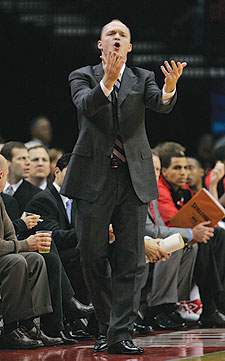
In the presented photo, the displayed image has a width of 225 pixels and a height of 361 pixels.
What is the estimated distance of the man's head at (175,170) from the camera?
614 cm

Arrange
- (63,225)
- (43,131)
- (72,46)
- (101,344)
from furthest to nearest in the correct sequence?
(72,46) → (43,131) → (63,225) → (101,344)

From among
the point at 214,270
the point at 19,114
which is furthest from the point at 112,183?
the point at 19,114

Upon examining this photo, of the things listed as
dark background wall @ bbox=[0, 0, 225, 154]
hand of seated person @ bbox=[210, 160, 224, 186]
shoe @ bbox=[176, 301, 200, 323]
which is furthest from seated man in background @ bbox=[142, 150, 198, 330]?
dark background wall @ bbox=[0, 0, 225, 154]

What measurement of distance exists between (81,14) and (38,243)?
5.38m

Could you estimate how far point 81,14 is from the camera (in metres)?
9.09

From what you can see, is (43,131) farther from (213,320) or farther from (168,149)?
(213,320)

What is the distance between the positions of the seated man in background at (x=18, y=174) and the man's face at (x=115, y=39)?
2.01 m

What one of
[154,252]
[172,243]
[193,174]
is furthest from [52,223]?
[193,174]

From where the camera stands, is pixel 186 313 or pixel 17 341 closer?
pixel 17 341

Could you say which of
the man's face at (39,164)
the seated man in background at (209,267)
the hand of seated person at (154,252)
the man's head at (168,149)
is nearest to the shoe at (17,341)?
the hand of seated person at (154,252)

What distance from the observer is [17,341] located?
4.19 meters

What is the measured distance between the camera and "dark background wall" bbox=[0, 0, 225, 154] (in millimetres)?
9008

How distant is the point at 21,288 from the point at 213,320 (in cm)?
198

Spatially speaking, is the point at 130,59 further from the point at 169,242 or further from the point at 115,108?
the point at 115,108
